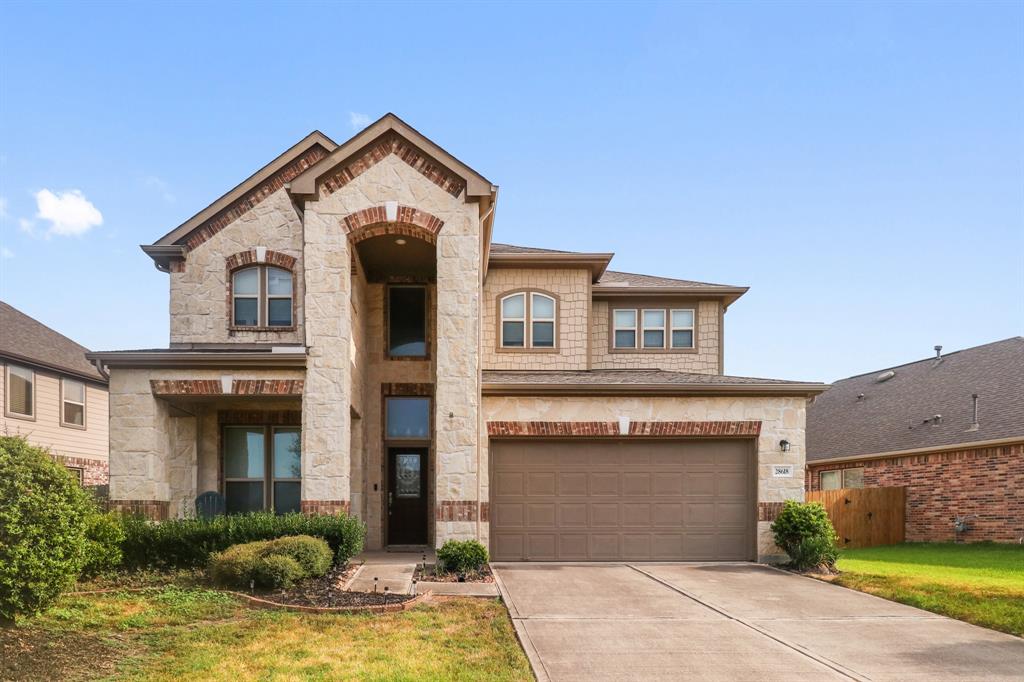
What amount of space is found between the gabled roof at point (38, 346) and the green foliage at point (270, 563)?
12.3m

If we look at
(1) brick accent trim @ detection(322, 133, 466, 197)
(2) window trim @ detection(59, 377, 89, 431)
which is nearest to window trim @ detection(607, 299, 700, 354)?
(1) brick accent trim @ detection(322, 133, 466, 197)

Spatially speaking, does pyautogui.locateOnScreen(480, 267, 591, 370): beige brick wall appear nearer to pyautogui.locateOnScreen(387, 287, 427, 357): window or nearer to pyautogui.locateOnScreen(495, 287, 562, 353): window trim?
pyautogui.locateOnScreen(495, 287, 562, 353): window trim

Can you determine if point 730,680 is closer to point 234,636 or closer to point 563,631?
point 563,631

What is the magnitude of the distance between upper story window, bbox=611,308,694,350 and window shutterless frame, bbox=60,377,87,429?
655 inches

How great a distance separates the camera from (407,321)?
17.4m

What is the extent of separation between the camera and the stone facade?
62.6ft

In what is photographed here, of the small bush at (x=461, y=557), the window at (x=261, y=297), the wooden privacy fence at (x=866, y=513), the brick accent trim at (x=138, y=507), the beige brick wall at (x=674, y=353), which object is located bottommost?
the wooden privacy fence at (x=866, y=513)

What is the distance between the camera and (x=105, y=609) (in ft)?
30.9

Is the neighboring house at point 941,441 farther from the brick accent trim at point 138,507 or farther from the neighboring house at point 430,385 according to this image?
the brick accent trim at point 138,507

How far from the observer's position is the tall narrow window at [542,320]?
719 inches

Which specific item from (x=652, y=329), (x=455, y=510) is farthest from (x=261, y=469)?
(x=652, y=329)

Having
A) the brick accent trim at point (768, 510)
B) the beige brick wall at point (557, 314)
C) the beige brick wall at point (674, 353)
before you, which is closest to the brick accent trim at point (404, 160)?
the beige brick wall at point (557, 314)

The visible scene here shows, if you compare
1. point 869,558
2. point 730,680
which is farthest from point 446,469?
point 869,558

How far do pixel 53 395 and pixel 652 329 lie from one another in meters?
17.6
